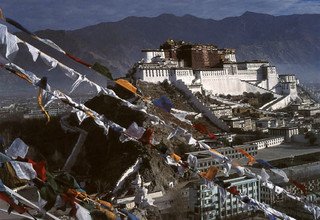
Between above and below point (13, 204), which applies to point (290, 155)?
below

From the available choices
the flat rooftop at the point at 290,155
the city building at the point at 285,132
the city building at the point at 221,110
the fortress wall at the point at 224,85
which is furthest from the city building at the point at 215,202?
the fortress wall at the point at 224,85

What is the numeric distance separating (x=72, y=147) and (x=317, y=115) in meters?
17.2

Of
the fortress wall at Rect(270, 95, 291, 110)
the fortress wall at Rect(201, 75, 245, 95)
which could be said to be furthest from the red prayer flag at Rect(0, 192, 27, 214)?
the fortress wall at Rect(270, 95, 291, 110)

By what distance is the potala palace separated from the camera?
2941 cm

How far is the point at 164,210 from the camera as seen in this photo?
1689cm

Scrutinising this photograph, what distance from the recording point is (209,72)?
32.0m

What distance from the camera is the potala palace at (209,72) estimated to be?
29.4 m

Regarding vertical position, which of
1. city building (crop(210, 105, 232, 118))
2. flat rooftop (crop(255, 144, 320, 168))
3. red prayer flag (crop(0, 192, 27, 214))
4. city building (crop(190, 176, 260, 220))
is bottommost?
city building (crop(190, 176, 260, 220))

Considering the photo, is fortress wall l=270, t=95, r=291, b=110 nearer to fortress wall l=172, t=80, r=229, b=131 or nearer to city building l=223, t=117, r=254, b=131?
city building l=223, t=117, r=254, b=131

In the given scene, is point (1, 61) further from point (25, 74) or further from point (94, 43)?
point (94, 43)

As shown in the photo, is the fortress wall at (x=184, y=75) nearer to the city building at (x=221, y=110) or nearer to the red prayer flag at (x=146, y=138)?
the city building at (x=221, y=110)

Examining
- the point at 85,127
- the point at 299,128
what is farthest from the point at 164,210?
the point at 299,128

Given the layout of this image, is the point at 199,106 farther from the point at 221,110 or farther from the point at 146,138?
the point at 146,138

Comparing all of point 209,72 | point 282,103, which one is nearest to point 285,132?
point 209,72
